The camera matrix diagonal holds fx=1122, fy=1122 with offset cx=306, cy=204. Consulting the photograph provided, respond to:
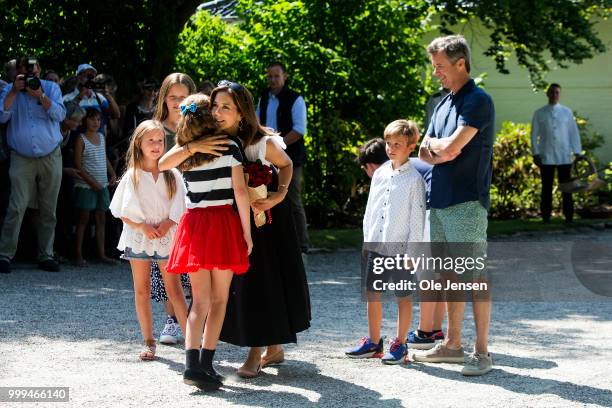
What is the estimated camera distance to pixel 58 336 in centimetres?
771

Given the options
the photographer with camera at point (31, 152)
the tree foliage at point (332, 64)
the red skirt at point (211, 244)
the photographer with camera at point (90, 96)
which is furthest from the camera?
the tree foliage at point (332, 64)

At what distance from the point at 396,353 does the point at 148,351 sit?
154cm

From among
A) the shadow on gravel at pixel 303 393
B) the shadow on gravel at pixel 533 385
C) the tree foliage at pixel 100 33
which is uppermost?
the tree foliage at pixel 100 33

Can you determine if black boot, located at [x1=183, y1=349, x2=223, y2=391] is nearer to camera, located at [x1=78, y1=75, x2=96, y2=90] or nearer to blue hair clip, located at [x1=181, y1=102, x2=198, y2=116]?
blue hair clip, located at [x1=181, y1=102, x2=198, y2=116]

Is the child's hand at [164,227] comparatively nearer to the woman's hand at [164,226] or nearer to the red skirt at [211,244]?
the woman's hand at [164,226]

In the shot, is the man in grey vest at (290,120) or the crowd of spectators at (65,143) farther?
the man in grey vest at (290,120)

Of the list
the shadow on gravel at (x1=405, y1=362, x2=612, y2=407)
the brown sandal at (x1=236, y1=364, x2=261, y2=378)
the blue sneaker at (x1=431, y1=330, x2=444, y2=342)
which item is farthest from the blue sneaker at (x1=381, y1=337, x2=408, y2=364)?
the brown sandal at (x1=236, y1=364, x2=261, y2=378)

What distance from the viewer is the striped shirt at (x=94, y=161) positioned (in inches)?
457

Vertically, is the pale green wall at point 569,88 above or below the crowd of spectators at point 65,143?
above

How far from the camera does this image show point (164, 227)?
722 centimetres

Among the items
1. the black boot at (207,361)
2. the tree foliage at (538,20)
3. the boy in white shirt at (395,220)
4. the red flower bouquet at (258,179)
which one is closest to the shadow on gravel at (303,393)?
the black boot at (207,361)

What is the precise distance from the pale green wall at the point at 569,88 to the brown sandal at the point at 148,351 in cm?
1649

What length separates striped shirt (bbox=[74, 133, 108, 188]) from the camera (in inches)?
457

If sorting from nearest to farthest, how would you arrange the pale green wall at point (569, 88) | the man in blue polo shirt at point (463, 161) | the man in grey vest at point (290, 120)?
the man in blue polo shirt at point (463, 161)
the man in grey vest at point (290, 120)
the pale green wall at point (569, 88)
